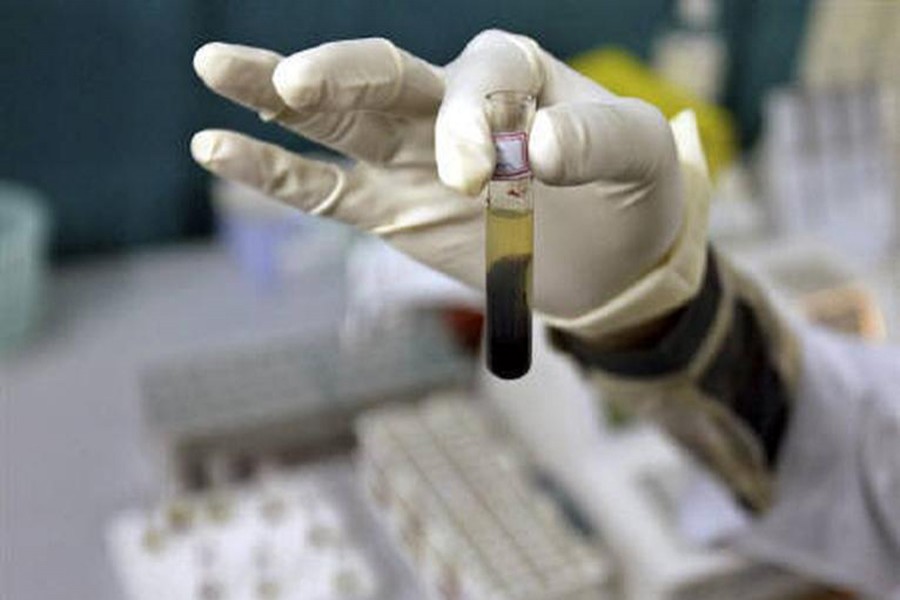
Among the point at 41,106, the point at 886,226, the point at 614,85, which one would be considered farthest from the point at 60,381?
the point at 886,226

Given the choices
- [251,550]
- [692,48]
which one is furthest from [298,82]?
[692,48]

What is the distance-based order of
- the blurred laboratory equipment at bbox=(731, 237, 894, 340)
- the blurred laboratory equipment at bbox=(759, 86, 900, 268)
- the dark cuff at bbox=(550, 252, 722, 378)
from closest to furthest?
1. the dark cuff at bbox=(550, 252, 722, 378)
2. the blurred laboratory equipment at bbox=(731, 237, 894, 340)
3. the blurred laboratory equipment at bbox=(759, 86, 900, 268)

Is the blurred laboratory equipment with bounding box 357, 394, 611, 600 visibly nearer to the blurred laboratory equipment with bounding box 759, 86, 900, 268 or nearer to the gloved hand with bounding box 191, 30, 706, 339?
the gloved hand with bounding box 191, 30, 706, 339

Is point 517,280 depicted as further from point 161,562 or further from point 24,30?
point 24,30

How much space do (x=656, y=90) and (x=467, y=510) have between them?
79 cm

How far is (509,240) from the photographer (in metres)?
0.68

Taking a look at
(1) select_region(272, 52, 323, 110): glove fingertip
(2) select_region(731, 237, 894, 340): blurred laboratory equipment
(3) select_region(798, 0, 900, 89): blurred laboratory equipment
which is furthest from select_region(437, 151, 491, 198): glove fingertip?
(3) select_region(798, 0, 900, 89): blurred laboratory equipment

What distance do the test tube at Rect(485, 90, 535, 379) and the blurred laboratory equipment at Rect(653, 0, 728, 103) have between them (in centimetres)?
134

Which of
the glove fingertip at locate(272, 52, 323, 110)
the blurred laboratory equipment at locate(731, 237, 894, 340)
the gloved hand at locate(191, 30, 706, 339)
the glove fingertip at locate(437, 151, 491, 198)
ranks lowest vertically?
the blurred laboratory equipment at locate(731, 237, 894, 340)

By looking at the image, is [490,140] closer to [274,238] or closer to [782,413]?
[782,413]

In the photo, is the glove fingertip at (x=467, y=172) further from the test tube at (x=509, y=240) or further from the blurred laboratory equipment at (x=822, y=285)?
the blurred laboratory equipment at (x=822, y=285)

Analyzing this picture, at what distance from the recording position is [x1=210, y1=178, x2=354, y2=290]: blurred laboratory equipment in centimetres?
179

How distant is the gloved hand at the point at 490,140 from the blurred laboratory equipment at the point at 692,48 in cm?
106

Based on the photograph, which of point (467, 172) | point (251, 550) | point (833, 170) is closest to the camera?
point (467, 172)
